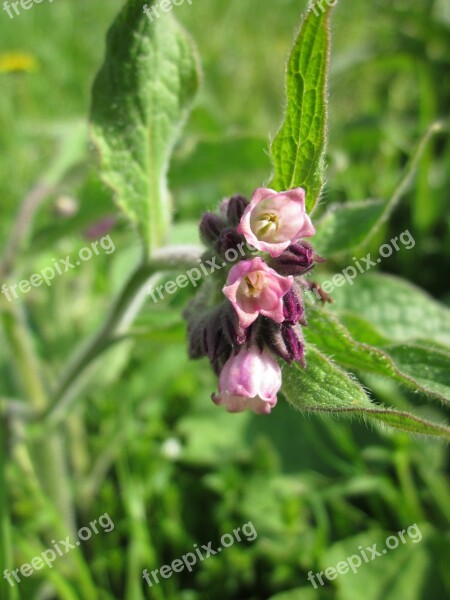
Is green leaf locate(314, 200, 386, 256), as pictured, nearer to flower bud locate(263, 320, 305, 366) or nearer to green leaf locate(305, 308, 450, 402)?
green leaf locate(305, 308, 450, 402)

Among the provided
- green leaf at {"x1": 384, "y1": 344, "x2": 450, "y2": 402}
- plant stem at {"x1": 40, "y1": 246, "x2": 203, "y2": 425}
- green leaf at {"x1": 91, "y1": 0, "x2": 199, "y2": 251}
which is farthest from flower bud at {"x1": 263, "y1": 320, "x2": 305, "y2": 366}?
green leaf at {"x1": 91, "y1": 0, "x2": 199, "y2": 251}

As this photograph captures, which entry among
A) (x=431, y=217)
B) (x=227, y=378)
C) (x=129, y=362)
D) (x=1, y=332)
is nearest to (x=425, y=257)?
(x=431, y=217)

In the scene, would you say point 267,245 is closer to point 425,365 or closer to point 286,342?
point 286,342

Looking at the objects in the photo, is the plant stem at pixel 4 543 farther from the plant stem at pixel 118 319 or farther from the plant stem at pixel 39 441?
the plant stem at pixel 39 441

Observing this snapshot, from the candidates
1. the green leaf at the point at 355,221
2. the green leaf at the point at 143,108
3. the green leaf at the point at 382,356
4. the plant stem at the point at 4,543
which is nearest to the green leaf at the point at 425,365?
the green leaf at the point at 382,356

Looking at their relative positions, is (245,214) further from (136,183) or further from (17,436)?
(17,436)

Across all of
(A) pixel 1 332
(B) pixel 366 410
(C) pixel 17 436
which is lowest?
(C) pixel 17 436
